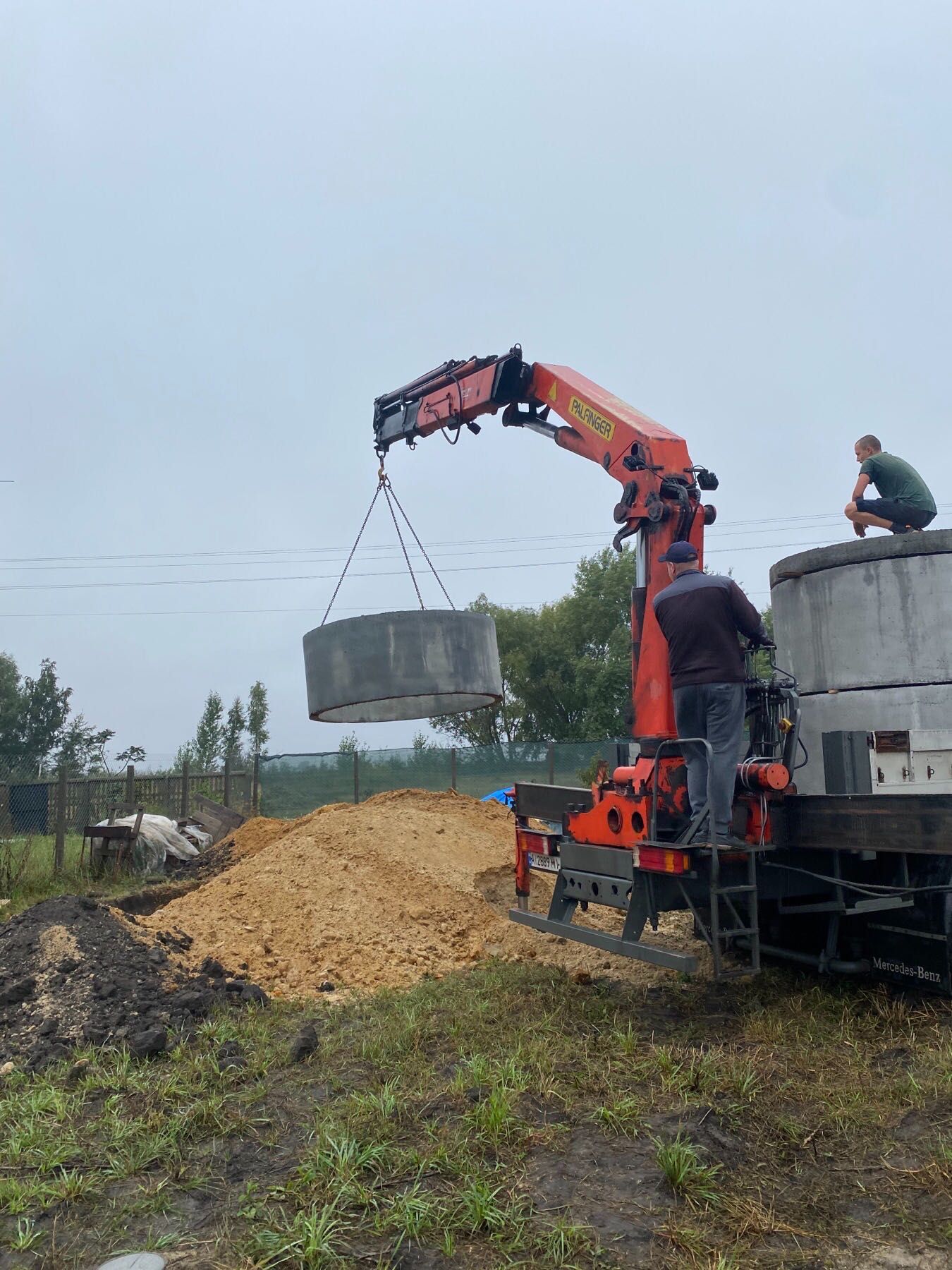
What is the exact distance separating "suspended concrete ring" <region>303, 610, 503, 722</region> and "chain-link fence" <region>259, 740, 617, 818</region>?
1086 cm

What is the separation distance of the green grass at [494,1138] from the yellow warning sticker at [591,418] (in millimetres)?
3825

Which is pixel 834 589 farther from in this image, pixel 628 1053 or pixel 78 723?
pixel 78 723

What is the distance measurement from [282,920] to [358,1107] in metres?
4.53

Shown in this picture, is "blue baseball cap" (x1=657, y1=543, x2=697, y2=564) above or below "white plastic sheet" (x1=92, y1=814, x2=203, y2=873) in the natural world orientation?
above

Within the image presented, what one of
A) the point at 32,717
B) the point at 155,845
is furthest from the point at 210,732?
the point at 155,845

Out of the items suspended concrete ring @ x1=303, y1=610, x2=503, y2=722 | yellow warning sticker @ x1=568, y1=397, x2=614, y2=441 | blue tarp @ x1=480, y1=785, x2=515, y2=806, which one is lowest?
blue tarp @ x1=480, y1=785, x2=515, y2=806

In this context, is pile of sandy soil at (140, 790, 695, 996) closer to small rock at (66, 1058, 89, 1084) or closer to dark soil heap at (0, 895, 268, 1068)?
dark soil heap at (0, 895, 268, 1068)

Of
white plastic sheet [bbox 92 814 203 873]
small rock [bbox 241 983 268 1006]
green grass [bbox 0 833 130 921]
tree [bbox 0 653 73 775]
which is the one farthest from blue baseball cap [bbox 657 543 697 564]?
tree [bbox 0 653 73 775]

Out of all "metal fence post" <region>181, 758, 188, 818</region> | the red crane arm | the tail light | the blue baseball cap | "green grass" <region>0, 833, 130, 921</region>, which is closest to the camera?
the tail light

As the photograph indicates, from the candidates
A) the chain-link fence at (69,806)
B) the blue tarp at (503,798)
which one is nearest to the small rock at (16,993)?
the chain-link fence at (69,806)

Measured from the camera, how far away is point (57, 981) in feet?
21.0

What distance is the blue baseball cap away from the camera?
5.94 m

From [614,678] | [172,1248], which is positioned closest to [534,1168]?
[172,1248]

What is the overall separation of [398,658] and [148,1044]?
329 centimetres
